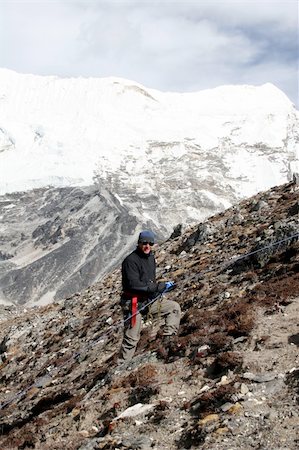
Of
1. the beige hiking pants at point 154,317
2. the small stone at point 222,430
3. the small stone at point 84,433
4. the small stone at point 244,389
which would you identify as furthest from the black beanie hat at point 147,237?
the small stone at point 222,430

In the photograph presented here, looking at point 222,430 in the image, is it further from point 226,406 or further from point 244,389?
point 244,389

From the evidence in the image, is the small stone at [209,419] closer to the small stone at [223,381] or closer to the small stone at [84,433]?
the small stone at [223,381]

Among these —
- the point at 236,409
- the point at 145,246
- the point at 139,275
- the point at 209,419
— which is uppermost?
the point at 145,246

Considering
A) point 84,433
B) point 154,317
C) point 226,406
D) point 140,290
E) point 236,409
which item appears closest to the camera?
point 236,409

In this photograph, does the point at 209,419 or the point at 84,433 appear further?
the point at 84,433

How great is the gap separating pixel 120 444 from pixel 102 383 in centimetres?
398

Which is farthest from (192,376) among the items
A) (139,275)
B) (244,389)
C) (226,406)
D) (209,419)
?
(139,275)

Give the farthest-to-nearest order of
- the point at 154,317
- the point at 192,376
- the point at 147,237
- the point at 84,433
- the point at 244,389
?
the point at 154,317 < the point at 147,237 < the point at 192,376 < the point at 84,433 < the point at 244,389

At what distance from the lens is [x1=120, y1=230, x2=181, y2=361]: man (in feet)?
39.9

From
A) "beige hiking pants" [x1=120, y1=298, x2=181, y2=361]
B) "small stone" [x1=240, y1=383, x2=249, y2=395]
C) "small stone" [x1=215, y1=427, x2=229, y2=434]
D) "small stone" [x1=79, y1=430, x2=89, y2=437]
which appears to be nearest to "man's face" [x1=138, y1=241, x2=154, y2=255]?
"beige hiking pants" [x1=120, y1=298, x2=181, y2=361]

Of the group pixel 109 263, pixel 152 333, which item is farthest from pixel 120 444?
pixel 109 263

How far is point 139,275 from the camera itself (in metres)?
12.3

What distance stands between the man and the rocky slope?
590 millimetres

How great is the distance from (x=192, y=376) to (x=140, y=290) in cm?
229
